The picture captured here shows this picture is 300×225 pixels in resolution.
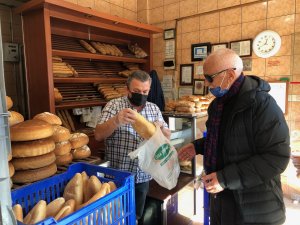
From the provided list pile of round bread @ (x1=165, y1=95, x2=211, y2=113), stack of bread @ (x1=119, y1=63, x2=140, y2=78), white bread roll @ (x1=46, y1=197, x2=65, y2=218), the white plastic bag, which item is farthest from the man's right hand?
stack of bread @ (x1=119, y1=63, x2=140, y2=78)

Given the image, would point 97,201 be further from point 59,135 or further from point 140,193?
point 140,193

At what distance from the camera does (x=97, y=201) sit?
0.70 meters

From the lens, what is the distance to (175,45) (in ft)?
12.8

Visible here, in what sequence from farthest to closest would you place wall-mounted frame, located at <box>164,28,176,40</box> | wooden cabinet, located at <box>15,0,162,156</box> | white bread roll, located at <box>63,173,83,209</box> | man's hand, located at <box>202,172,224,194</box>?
wall-mounted frame, located at <box>164,28,176,40</box> → wooden cabinet, located at <box>15,0,162,156</box> → man's hand, located at <box>202,172,224,194</box> → white bread roll, located at <box>63,173,83,209</box>

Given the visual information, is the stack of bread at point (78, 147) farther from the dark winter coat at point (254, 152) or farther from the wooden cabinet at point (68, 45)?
the wooden cabinet at point (68, 45)

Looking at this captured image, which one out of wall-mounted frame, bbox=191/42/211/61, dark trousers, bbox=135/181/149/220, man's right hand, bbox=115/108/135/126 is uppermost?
wall-mounted frame, bbox=191/42/211/61

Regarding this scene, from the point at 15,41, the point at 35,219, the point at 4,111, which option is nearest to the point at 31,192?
the point at 35,219

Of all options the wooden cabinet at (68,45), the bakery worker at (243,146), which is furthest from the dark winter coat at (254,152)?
the wooden cabinet at (68,45)

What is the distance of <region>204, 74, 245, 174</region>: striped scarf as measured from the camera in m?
1.19

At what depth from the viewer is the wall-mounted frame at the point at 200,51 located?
358 centimetres

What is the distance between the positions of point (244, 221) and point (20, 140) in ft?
3.48

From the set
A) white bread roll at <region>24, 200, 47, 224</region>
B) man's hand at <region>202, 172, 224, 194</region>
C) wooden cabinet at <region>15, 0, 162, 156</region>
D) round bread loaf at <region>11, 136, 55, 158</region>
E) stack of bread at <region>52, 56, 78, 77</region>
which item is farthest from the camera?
stack of bread at <region>52, 56, 78, 77</region>

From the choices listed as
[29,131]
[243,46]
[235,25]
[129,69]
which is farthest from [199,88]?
[29,131]

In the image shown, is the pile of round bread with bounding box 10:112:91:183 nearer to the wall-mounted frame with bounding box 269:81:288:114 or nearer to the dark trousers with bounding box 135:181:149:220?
the dark trousers with bounding box 135:181:149:220
